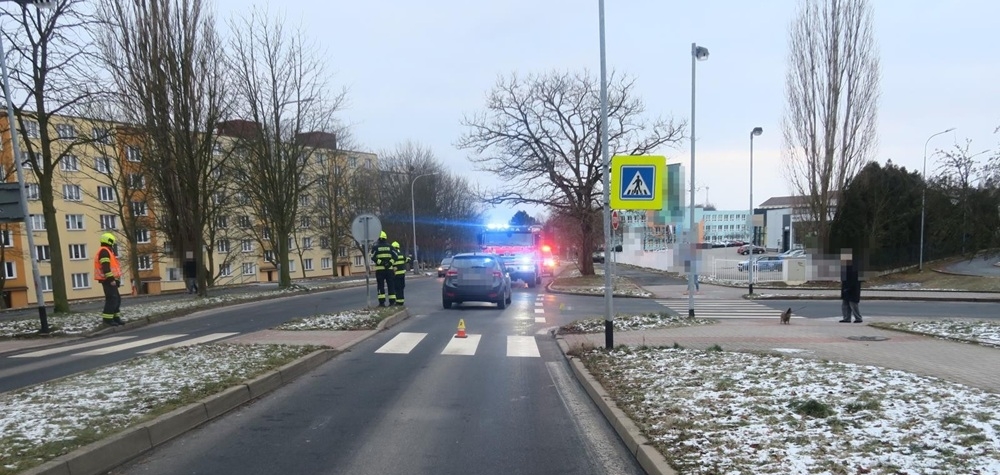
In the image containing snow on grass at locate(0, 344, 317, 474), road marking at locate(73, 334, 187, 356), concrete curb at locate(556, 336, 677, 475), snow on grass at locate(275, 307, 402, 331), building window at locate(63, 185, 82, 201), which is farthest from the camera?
building window at locate(63, 185, 82, 201)

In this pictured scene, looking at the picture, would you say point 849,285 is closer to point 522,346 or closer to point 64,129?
point 522,346

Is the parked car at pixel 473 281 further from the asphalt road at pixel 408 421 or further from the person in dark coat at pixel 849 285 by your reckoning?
the person in dark coat at pixel 849 285

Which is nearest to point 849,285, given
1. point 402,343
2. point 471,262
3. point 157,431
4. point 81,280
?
point 471,262

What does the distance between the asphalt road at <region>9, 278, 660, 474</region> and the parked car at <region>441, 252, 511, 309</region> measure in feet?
21.6

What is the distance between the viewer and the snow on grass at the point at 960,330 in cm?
1011

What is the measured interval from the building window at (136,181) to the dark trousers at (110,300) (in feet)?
72.2

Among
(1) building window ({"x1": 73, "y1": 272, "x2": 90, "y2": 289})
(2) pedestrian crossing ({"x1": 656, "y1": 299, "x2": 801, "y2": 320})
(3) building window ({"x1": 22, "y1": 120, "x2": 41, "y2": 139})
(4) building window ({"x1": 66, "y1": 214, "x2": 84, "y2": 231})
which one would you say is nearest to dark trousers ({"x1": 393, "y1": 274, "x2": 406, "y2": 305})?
(2) pedestrian crossing ({"x1": 656, "y1": 299, "x2": 801, "y2": 320})

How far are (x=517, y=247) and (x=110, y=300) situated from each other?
20.4 metres

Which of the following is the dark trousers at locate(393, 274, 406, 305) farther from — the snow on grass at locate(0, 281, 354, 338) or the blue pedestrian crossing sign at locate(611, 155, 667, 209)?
A: the blue pedestrian crossing sign at locate(611, 155, 667, 209)

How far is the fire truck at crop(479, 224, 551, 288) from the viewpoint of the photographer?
30781 mm

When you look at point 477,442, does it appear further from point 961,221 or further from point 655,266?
point 655,266

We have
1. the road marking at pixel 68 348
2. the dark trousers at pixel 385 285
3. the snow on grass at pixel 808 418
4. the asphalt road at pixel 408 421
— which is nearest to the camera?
the snow on grass at pixel 808 418

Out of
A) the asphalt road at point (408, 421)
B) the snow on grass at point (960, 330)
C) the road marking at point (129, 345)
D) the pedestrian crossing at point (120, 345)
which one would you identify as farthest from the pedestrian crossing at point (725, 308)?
the road marking at point (129, 345)

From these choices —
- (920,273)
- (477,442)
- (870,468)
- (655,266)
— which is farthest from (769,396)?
(655,266)
